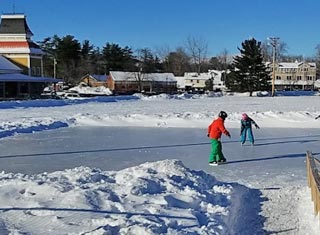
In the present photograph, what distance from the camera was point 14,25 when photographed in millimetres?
58344

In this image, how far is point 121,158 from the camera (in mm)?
11227

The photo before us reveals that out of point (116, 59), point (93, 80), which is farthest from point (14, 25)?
point (116, 59)

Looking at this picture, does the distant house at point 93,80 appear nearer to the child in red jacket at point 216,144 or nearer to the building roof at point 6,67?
the building roof at point 6,67

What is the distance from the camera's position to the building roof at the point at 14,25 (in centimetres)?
5761

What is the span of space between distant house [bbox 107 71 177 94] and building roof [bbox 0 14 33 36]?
2105cm

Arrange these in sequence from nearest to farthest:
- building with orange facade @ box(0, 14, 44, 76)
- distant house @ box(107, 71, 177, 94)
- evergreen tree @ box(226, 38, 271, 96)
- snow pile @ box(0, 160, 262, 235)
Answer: snow pile @ box(0, 160, 262, 235) < building with orange facade @ box(0, 14, 44, 76) < evergreen tree @ box(226, 38, 271, 96) < distant house @ box(107, 71, 177, 94)

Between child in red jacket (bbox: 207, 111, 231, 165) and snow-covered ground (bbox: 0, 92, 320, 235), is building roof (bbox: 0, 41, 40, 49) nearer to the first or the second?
snow-covered ground (bbox: 0, 92, 320, 235)

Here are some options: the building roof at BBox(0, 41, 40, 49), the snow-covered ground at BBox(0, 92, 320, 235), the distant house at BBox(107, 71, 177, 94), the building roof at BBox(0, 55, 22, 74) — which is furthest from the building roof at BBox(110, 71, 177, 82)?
the snow-covered ground at BBox(0, 92, 320, 235)

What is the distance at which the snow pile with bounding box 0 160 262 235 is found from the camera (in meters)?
4.79

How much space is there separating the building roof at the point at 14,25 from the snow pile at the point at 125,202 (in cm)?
5279

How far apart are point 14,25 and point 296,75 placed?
78.0 meters

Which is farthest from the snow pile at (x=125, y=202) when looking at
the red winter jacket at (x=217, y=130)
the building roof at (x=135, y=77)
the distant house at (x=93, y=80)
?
the distant house at (x=93, y=80)

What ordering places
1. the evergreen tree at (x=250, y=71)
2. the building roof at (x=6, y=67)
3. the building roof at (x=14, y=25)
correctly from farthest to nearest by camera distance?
the evergreen tree at (x=250, y=71), the building roof at (x=14, y=25), the building roof at (x=6, y=67)

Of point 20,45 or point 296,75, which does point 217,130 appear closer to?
point 20,45
